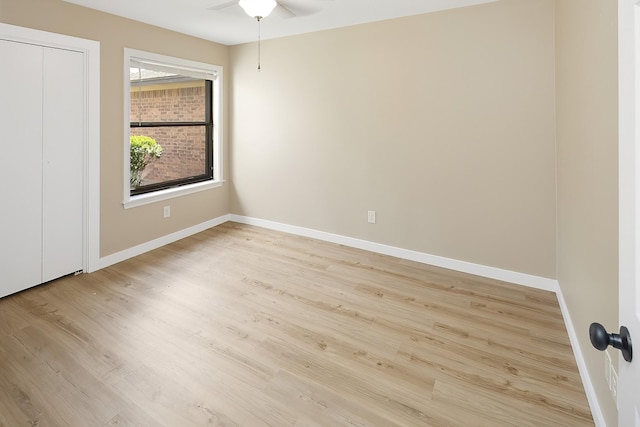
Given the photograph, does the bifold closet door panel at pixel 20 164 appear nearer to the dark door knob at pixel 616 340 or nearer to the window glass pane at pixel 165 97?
the window glass pane at pixel 165 97

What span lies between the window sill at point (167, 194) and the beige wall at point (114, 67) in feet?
0.20

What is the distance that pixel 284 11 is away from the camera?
120 inches

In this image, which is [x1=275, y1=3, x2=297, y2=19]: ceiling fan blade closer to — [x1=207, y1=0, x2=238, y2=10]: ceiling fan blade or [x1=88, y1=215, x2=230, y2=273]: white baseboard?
[x1=207, y1=0, x2=238, y2=10]: ceiling fan blade

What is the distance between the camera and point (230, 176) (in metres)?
4.96

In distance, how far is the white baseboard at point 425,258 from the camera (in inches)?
122

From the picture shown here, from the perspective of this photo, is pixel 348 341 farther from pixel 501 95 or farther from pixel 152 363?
pixel 501 95

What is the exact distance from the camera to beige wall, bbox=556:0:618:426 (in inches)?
54.1

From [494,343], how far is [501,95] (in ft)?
6.67

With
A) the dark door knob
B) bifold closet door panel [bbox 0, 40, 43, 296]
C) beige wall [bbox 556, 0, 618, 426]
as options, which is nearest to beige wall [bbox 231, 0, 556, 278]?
beige wall [bbox 556, 0, 618, 426]

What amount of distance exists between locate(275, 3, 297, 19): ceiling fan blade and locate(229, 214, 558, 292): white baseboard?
7.60 feet

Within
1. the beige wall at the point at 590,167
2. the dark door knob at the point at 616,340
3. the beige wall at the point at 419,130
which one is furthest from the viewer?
the beige wall at the point at 419,130

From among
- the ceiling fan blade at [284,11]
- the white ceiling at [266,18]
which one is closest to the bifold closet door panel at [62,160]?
the white ceiling at [266,18]

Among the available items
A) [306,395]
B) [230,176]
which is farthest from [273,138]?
[306,395]

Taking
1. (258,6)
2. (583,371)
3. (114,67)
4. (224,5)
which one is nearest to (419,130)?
(258,6)
